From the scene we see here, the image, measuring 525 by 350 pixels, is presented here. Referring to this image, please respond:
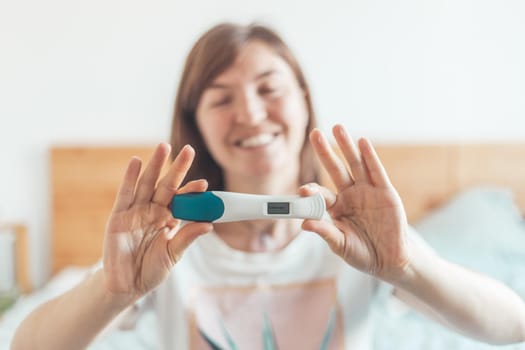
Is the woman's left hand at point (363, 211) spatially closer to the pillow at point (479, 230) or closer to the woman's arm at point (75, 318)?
the woman's arm at point (75, 318)

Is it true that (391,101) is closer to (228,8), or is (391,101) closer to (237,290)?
(228,8)

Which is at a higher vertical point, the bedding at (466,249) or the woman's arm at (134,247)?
the woman's arm at (134,247)

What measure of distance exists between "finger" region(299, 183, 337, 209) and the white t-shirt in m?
0.13

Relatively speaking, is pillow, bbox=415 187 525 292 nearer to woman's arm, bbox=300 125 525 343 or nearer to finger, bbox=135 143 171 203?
woman's arm, bbox=300 125 525 343

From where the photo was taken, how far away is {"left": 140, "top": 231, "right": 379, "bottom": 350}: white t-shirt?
46 centimetres

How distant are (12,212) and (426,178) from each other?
95 cm

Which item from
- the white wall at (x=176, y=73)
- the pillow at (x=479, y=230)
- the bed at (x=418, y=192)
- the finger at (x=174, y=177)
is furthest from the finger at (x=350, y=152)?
the white wall at (x=176, y=73)

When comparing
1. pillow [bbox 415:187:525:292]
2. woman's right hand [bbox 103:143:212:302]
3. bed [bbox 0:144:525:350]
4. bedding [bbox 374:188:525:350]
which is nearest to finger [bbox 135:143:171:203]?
woman's right hand [bbox 103:143:212:302]

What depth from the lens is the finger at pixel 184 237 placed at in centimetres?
36

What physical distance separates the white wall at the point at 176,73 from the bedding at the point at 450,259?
0.17 m

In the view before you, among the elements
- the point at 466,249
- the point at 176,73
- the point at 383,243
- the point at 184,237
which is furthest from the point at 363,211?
the point at 176,73

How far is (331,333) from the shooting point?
0.46m

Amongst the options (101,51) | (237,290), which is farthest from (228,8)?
(237,290)

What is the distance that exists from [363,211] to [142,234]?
163mm
